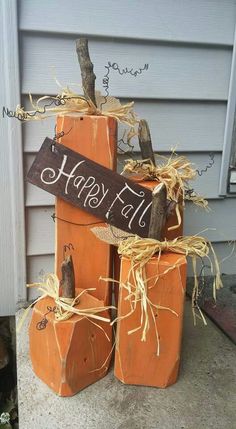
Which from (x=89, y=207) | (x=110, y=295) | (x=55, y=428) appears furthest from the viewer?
(x=110, y=295)

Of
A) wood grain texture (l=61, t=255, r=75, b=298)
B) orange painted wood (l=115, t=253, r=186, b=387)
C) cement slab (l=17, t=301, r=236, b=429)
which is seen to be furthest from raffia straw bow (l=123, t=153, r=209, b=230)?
cement slab (l=17, t=301, r=236, b=429)

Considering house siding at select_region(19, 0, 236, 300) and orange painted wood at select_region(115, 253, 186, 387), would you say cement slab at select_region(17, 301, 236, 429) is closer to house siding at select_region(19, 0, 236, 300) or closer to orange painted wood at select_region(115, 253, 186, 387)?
orange painted wood at select_region(115, 253, 186, 387)

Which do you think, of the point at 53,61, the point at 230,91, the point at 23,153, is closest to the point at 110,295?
the point at 23,153

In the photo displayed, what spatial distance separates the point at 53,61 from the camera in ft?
4.35

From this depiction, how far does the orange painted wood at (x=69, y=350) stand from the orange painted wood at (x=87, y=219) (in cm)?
7

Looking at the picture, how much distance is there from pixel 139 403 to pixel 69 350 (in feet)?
0.78

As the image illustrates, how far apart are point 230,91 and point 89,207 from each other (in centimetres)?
80

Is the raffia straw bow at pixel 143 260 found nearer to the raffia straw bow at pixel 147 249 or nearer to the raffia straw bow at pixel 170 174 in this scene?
the raffia straw bow at pixel 147 249

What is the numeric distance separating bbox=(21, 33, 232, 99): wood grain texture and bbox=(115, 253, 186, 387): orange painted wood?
2.27 feet

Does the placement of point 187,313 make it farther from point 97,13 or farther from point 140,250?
point 97,13

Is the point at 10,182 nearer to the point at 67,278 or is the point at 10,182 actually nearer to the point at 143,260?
the point at 67,278

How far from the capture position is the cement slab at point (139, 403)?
97 centimetres

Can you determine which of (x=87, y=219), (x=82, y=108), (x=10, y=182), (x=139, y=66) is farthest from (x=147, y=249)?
(x=139, y=66)

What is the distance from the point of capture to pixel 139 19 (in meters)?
1.36
